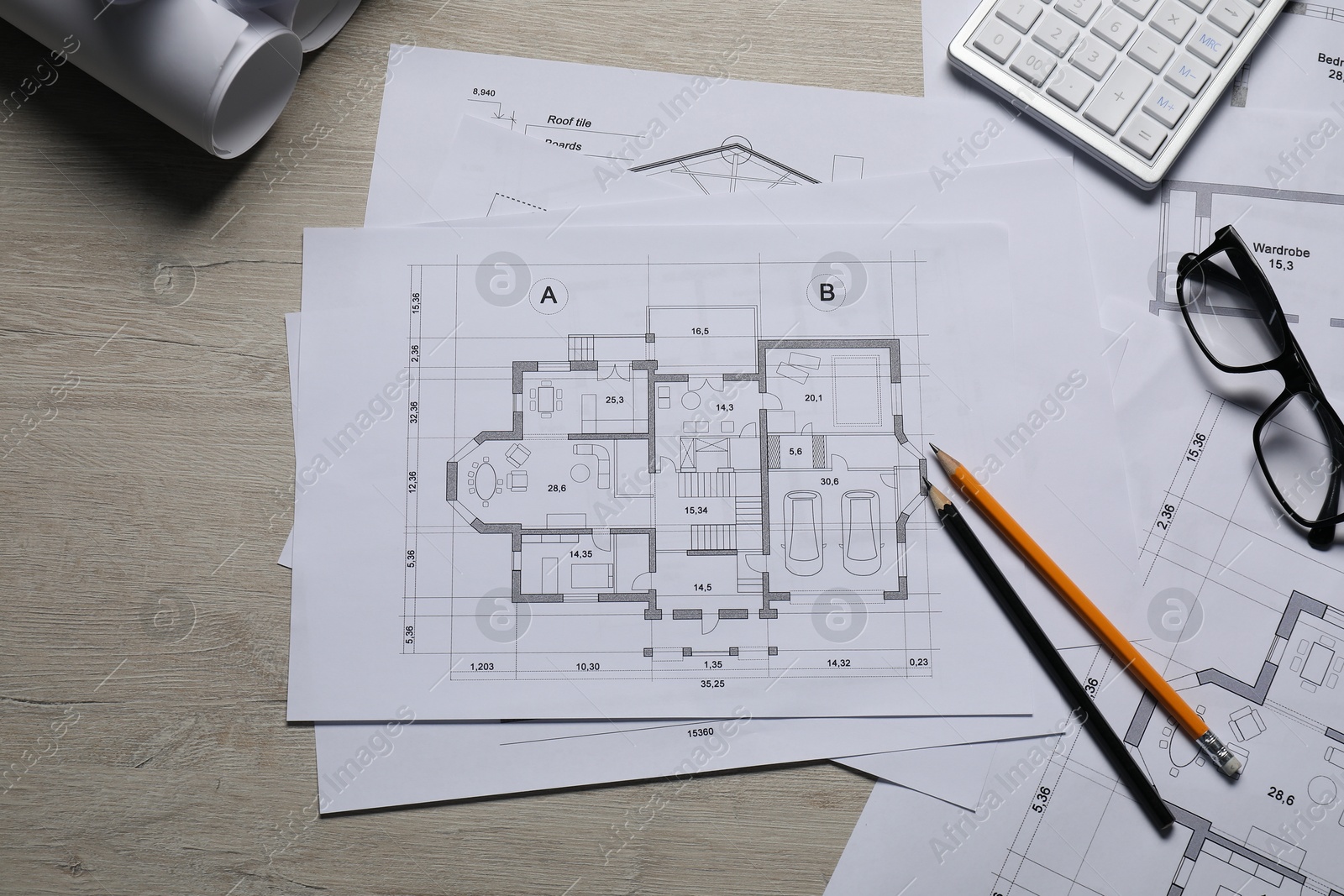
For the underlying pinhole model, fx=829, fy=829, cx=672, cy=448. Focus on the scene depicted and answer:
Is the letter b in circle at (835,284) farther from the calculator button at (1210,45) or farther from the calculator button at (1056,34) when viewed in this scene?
the calculator button at (1210,45)

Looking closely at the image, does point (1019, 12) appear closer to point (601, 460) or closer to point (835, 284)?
point (835, 284)

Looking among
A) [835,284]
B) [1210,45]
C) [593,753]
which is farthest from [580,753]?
[1210,45]

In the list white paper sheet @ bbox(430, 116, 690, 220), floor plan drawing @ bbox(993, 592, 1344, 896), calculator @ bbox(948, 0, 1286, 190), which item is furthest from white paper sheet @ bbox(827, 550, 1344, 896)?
white paper sheet @ bbox(430, 116, 690, 220)

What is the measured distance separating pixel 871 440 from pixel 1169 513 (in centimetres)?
31

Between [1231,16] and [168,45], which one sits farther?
[1231,16]

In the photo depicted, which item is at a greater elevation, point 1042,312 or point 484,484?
point 1042,312

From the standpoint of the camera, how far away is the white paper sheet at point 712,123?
0.85 metres

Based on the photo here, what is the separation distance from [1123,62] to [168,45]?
90cm

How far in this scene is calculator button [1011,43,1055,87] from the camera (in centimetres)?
84

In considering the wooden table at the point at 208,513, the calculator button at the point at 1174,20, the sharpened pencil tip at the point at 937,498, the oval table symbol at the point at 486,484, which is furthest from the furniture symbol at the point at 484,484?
the calculator button at the point at 1174,20

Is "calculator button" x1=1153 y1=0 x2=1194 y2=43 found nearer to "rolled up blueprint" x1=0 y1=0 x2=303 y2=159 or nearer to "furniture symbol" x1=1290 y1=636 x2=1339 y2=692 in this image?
"furniture symbol" x1=1290 y1=636 x2=1339 y2=692

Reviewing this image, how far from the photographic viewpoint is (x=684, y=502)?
0.82 metres

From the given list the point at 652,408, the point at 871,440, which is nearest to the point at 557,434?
the point at 652,408

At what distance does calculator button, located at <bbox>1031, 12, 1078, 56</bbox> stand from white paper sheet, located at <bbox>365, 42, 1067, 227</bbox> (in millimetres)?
77
